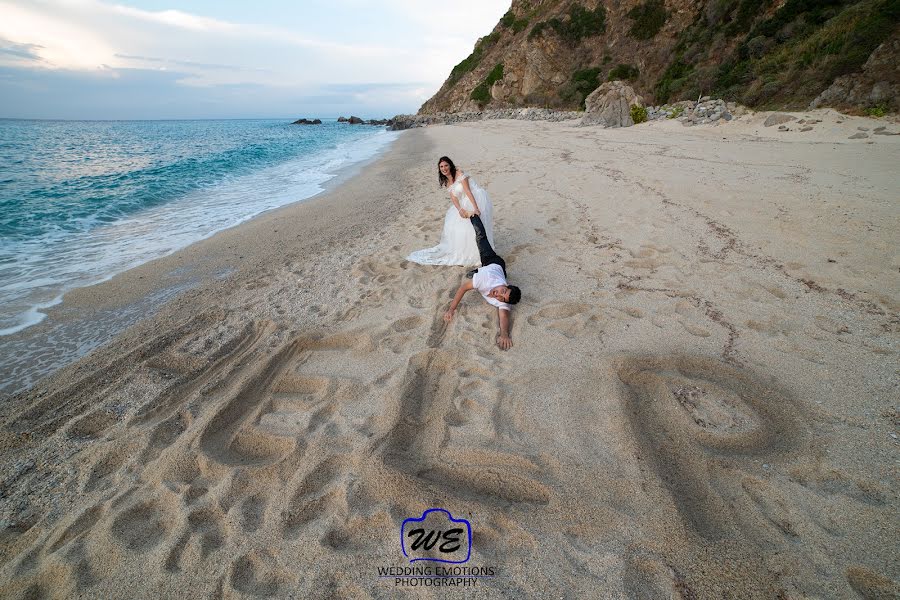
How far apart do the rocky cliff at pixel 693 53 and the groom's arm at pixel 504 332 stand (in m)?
12.8

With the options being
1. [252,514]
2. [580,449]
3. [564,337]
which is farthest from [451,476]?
[564,337]

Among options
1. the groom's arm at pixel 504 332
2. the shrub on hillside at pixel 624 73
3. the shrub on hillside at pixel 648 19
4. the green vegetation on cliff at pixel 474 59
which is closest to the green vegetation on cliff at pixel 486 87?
the green vegetation on cliff at pixel 474 59

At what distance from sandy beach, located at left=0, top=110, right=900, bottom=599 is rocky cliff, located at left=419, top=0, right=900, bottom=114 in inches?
396

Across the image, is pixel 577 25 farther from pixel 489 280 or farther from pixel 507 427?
pixel 507 427

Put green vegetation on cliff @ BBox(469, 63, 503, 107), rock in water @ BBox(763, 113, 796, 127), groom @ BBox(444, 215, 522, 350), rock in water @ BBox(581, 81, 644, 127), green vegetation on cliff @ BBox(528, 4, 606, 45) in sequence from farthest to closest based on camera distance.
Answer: green vegetation on cliff @ BBox(469, 63, 503, 107), green vegetation on cliff @ BBox(528, 4, 606, 45), rock in water @ BBox(581, 81, 644, 127), rock in water @ BBox(763, 113, 796, 127), groom @ BBox(444, 215, 522, 350)

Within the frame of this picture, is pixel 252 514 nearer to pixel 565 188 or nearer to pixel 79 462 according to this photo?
pixel 79 462

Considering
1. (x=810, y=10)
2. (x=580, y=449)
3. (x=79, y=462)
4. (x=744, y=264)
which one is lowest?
(x=79, y=462)

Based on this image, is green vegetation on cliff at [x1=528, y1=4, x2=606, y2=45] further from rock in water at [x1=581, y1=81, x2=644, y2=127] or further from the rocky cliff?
rock in water at [x1=581, y1=81, x2=644, y2=127]

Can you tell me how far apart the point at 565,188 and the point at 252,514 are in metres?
6.98

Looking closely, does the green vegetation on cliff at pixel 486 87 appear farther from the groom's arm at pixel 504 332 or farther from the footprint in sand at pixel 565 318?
the groom's arm at pixel 504 332

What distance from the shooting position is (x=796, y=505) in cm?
182

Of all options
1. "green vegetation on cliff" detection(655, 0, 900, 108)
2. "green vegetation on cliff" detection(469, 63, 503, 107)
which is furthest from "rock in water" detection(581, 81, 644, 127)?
"green vegetation on cliff" detection(469, 63, 503, 107)

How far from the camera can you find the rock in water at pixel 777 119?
10.7 metres

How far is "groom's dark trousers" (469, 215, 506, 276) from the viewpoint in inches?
160
